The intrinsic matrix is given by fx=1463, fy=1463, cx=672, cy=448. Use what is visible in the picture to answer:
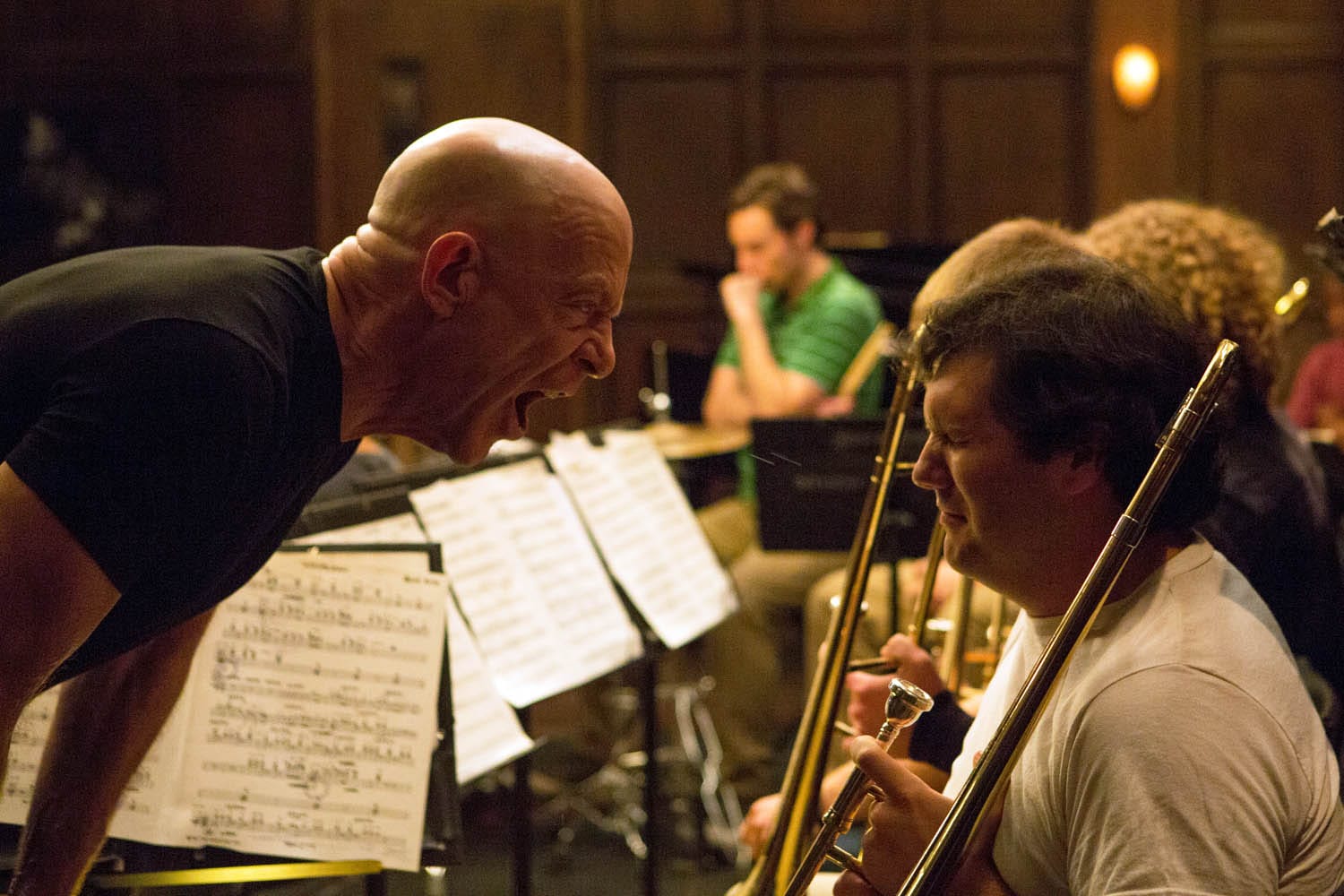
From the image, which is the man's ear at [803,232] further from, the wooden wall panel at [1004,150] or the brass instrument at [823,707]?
the brass instrument at [823,707]

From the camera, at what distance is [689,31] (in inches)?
272

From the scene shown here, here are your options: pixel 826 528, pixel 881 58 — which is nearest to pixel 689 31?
pixel 881 58

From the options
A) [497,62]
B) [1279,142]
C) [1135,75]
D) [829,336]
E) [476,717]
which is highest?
[497,62]

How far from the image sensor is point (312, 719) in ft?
6.88

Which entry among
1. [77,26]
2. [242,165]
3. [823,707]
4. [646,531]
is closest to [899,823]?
[823,707]

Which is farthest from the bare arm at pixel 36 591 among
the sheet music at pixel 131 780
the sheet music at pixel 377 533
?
the sheet music at pixel 377 533

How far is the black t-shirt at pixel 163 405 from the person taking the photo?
4.42ft

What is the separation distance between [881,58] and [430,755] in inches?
214

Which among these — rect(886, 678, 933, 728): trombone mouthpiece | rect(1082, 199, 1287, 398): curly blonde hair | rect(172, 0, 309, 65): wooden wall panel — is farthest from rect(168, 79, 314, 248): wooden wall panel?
rect(886, 678, 933, 728): trombone mouthpiece

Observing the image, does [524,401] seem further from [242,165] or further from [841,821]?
[242,165]

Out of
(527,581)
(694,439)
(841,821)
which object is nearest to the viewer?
(841,821)

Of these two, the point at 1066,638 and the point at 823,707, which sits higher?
the point at 1066,638

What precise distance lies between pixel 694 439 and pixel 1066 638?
3.81 metres

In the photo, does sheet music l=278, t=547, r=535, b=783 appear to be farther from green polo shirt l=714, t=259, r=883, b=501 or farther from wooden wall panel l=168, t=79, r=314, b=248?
wooden wall panel l=168, t=79, r=314, b=248
